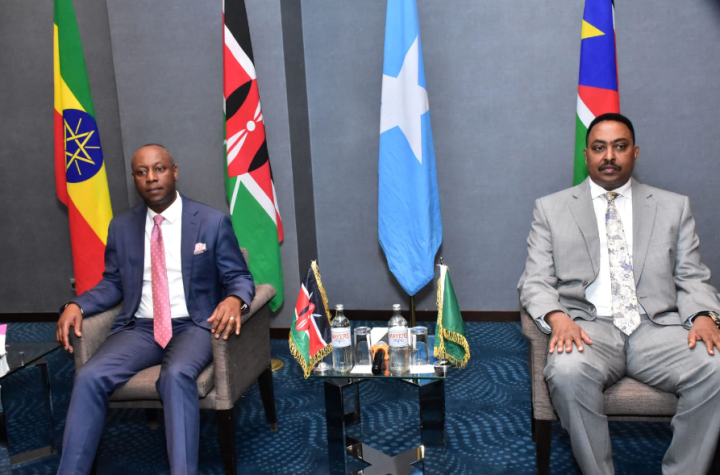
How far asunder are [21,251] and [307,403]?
3140mm

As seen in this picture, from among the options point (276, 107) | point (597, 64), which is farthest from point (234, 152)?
point (597, 64)

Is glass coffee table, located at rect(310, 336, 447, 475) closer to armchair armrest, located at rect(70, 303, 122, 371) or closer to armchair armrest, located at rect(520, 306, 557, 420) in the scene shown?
armchair armrest, located at rect(520, 306, 557, 420)

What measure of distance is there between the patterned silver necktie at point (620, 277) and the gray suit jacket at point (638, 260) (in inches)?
1.4

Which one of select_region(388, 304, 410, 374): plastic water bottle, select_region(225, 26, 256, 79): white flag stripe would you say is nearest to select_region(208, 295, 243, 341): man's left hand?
select_region(388, 304, 410, 374): plastic water bottle

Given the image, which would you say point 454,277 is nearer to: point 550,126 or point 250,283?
point 550,126

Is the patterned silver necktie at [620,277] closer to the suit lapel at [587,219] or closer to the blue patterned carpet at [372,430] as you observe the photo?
the suit lapel at [587,219]

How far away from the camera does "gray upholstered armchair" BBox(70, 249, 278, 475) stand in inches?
97.3

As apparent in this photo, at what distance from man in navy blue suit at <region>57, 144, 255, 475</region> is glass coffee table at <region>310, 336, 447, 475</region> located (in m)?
0.52

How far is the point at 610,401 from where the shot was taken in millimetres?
2188

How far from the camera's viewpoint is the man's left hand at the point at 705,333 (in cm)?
214

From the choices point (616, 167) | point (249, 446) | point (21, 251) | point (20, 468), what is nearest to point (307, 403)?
point (249, 446)

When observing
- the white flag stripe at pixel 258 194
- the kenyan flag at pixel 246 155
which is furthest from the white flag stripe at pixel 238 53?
the white flag stripe at pixel 258 194

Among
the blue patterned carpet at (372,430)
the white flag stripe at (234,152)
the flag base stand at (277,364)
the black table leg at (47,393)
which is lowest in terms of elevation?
the blue patterned carpet at (372,430)

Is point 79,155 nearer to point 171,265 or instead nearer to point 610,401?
point 171,265
